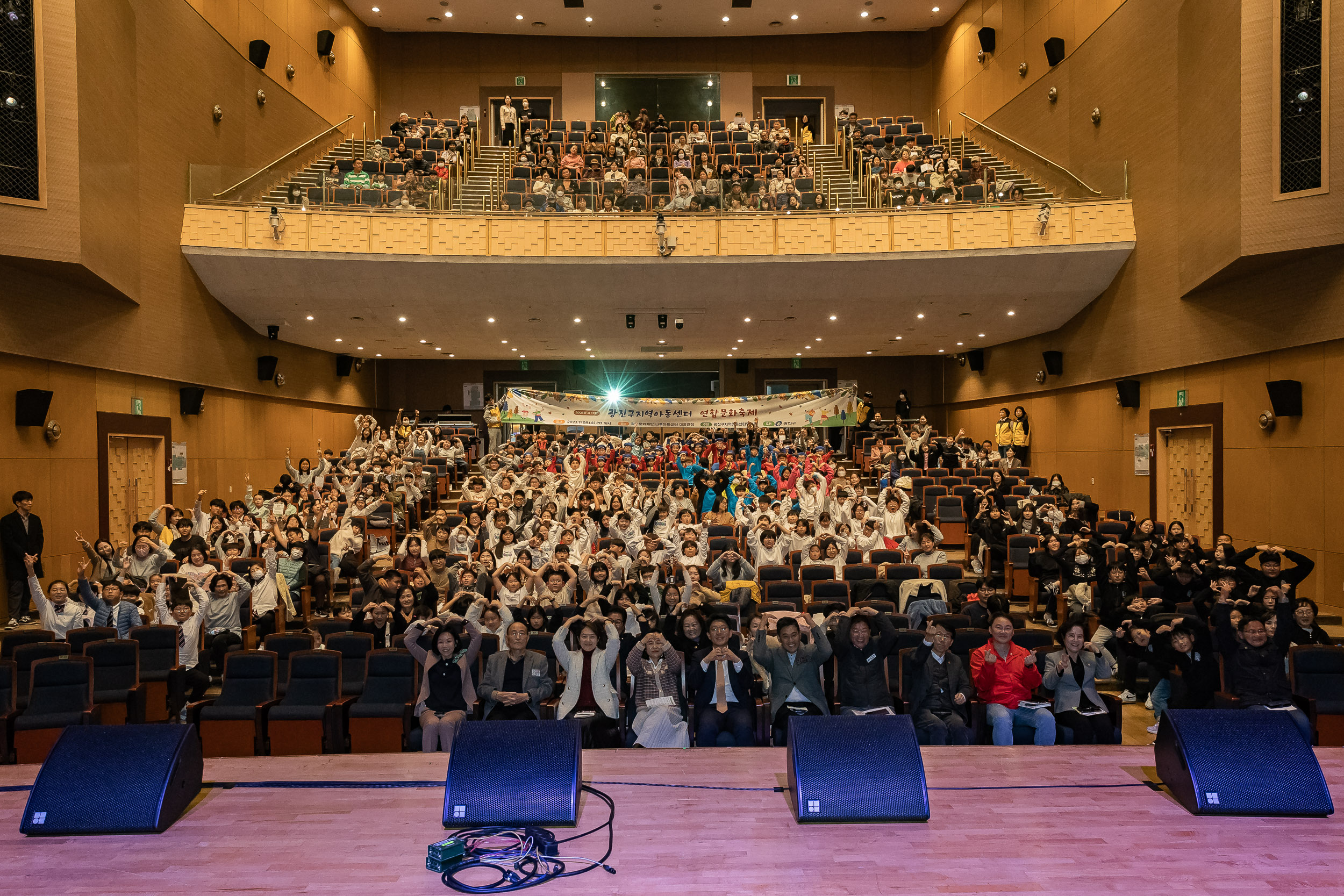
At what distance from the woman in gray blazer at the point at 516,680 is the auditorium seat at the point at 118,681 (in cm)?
238

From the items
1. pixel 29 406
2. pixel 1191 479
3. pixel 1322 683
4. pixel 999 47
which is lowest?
pixel 1322 683

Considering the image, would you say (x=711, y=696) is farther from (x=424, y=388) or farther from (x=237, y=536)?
(x=424, y=388)

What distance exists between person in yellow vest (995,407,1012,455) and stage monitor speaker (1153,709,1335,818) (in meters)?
12.1

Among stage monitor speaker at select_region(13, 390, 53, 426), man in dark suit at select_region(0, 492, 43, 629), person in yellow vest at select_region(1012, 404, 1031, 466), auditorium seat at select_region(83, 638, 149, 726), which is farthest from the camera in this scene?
person in yellow vest at select_region(1012, 404, 1031, 466)

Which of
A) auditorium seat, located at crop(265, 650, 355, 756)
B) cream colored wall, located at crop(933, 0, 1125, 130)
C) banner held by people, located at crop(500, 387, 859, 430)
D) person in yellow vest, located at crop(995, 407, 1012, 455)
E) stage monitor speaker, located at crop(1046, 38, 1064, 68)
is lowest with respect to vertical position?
auditorium seat, located at crop(265, 650, 355, 756)

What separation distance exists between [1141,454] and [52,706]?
12.5 m

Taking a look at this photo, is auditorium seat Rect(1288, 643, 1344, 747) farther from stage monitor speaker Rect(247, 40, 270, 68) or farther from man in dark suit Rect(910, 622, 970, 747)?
stage monitor speaker Rect(247, 40, 270, 68)

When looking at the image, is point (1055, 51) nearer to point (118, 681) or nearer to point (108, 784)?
point (118, 681)

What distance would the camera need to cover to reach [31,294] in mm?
8836

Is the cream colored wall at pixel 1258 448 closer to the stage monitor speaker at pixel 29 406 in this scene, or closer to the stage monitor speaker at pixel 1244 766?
the stage monitor speaker at pixel 1244 766

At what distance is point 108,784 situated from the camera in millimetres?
2889

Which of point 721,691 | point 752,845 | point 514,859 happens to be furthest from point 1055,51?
point 514,859

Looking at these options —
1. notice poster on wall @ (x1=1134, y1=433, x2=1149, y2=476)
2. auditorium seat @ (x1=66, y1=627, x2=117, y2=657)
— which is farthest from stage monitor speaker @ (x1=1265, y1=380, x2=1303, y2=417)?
auditorium seat @ (x1=66, y1=627, x2=117, y2=657)

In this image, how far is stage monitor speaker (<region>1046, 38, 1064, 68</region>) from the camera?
1309 centimetres
